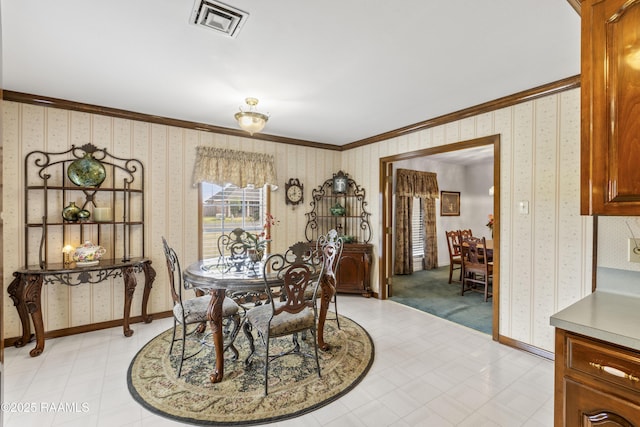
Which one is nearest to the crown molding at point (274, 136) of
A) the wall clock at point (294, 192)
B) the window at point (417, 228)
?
the wall clock at point (294, 192)

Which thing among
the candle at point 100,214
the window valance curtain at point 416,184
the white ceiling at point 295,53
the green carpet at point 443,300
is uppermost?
the white ceiling at point 295,53

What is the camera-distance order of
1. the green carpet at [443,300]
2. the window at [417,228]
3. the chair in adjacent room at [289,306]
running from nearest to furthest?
the chair in adjacent room at [289,306] → the green carpet at [443,300] → the window at [417,228]

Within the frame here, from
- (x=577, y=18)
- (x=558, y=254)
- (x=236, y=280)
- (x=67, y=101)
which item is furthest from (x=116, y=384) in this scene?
(x=577, y=18)

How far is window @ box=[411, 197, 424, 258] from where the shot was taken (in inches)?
268

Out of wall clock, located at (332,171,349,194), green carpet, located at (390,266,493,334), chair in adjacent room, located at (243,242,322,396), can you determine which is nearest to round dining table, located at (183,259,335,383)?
chair in adjacent room, located at (243,242,322,396)

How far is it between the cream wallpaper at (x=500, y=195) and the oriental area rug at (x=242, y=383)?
1.19m

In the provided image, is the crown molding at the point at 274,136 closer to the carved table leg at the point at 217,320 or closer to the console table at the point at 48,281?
the console table at the point at 48,281

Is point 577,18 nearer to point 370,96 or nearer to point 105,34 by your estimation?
point 370,96

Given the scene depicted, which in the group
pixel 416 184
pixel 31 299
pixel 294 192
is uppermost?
pixel 416 184

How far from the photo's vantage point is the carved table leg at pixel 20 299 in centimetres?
290

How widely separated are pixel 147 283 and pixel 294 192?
2284 mm

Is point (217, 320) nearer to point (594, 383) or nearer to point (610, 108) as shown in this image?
point (594, 383)

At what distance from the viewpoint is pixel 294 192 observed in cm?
485

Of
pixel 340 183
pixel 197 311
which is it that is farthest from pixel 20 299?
pixel 340 183
